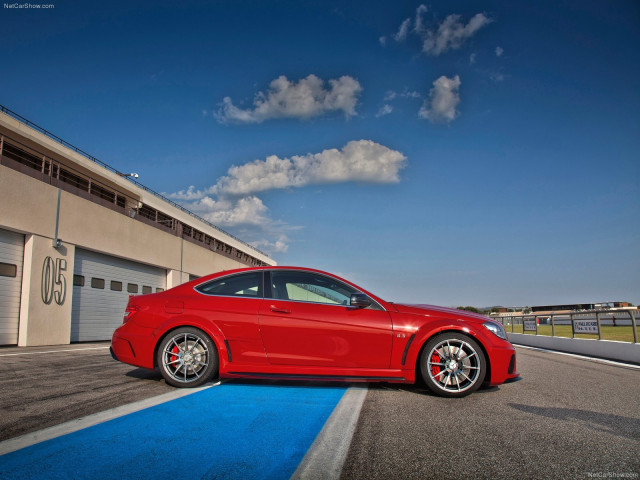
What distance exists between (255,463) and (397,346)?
247 cm

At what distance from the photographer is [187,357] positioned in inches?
185

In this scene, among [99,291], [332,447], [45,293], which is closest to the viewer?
[332,447]

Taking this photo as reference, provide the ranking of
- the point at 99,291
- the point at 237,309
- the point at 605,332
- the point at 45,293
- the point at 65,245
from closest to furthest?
the point at 237,309, the point at 605,332, the point at 45,293, the point at 65,245, the point at 99,291

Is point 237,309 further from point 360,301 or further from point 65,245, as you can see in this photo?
point 65,245

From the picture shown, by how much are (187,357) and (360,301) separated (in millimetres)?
1997

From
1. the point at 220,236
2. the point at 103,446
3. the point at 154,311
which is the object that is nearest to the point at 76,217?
the point at 154,311

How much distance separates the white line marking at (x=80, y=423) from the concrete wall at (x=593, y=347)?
10631 mm

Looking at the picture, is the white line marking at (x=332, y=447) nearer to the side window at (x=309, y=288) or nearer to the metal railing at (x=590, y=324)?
the side window at (x=309, y=288)

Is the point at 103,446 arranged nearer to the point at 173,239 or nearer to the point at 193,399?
the point at 193,399

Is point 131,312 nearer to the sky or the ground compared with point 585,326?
nearer to the sky

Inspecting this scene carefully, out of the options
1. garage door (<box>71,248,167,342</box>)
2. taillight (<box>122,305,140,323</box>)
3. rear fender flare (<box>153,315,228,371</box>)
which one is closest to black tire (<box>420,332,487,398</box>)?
rear fender flare (<box>153,315,228,371</box>)

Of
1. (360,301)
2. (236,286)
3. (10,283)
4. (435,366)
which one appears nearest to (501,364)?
(435,366)

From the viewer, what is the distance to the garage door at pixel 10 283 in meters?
12.9

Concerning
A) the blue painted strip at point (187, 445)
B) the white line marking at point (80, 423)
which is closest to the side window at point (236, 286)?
the white line marking at point (80, 423)
